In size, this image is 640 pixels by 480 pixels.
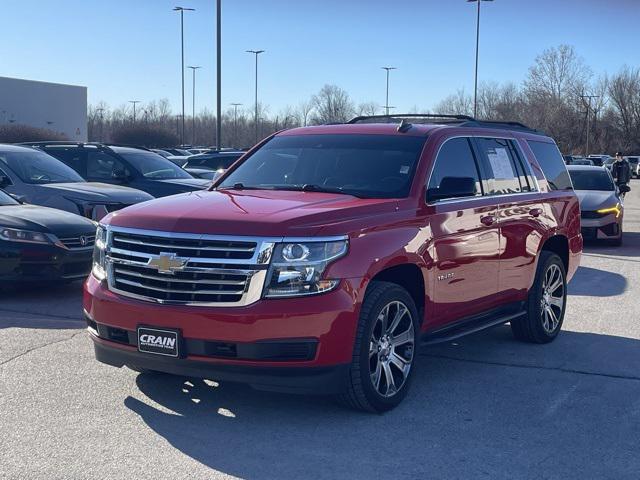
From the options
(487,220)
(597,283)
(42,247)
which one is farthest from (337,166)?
(597,283)

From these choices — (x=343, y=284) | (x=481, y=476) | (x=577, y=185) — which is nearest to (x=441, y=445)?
(x=481, y=476)

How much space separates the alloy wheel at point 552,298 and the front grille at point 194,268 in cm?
366

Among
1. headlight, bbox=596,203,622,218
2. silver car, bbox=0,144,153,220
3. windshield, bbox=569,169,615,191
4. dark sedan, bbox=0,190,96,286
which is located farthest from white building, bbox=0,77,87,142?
dark sedan, bbox=0,190,96,286

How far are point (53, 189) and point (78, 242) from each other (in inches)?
102

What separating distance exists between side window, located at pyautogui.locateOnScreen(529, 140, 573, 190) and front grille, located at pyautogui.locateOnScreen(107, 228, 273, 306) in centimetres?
398

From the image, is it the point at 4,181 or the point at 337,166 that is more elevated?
the point at 337,166

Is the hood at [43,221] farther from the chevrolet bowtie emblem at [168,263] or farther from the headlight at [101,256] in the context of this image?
the chevrolet bowtie emblem at [168,263]

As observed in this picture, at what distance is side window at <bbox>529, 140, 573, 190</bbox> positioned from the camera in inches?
321

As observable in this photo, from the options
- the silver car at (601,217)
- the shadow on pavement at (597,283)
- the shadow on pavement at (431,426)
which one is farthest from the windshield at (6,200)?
the silver car at (601,217)

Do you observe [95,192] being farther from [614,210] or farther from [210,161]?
[210,161]

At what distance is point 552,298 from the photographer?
26.3ft

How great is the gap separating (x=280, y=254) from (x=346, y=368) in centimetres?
80

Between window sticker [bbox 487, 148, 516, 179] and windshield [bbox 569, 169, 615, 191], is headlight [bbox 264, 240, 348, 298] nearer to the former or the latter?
window sticker [bbox 487, 148, 516, 179]

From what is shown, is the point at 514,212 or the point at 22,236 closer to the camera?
the point at 514,212
